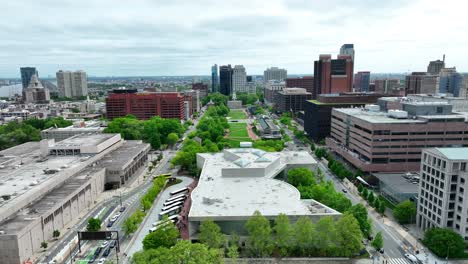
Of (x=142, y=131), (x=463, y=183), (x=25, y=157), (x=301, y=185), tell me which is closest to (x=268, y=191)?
(x=301, y=185)

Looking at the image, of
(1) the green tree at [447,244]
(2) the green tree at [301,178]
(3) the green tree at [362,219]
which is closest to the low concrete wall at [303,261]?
(3) the green tree at [362,219]

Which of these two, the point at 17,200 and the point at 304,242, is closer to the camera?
the point at 304,242

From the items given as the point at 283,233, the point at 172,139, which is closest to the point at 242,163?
the point at 283,233

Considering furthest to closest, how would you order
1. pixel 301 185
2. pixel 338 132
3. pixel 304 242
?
pixel 338 132 < pixel 301 185 < pixel 304 242

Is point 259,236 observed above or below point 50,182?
below

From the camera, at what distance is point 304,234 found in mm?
54781

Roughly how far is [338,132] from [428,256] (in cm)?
6929

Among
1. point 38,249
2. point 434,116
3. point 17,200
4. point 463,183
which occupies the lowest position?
point 38,249

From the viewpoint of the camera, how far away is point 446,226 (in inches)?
2376

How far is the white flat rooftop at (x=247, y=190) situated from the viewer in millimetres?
A: 60969

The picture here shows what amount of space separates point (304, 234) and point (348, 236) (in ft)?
23.8

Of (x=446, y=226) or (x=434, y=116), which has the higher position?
(x=434, y=116)

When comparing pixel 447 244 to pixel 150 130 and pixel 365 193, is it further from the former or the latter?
pixel 150 130

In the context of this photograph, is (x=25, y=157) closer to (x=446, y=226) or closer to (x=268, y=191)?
(x=268, y=191)
